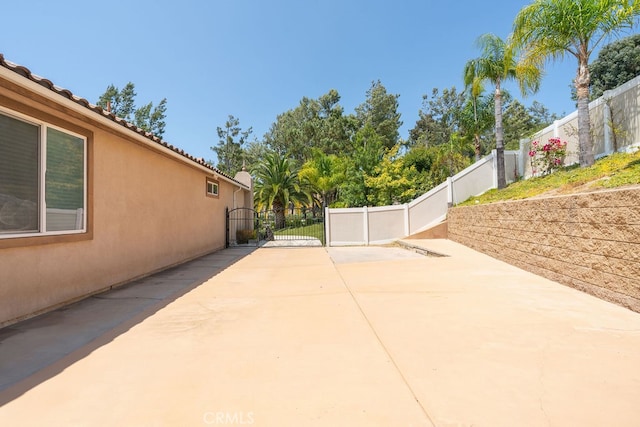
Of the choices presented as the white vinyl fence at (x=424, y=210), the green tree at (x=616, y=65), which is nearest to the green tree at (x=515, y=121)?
the green tree at (x=616, y=65)

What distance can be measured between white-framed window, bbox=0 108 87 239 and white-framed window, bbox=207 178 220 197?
7.23m

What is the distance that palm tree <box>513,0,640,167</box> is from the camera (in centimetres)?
934

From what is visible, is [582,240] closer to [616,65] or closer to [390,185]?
[390,185]

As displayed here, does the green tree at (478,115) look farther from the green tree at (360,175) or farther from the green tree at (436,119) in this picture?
the green tree at (436,119)

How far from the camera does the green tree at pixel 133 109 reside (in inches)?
1560

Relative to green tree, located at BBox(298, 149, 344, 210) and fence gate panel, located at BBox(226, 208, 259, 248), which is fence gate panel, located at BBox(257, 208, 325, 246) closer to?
fence gate panel, located at BBox(226, 208, 259, 248)

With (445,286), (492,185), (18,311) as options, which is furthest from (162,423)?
(492,185)

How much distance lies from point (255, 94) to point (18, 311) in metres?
34.2

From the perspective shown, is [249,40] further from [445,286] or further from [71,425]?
[71,425]

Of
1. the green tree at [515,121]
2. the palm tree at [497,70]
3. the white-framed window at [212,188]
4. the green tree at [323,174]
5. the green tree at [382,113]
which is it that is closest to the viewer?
the white-framed window at [212,188]

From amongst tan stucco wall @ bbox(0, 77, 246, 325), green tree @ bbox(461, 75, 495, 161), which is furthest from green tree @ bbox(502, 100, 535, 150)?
tan stucco wall @ bbox(0, 77, 246, 325)

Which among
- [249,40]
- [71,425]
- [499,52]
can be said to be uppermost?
[249,40]

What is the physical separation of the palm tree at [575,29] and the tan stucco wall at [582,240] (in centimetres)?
528

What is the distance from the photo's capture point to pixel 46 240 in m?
4.57
